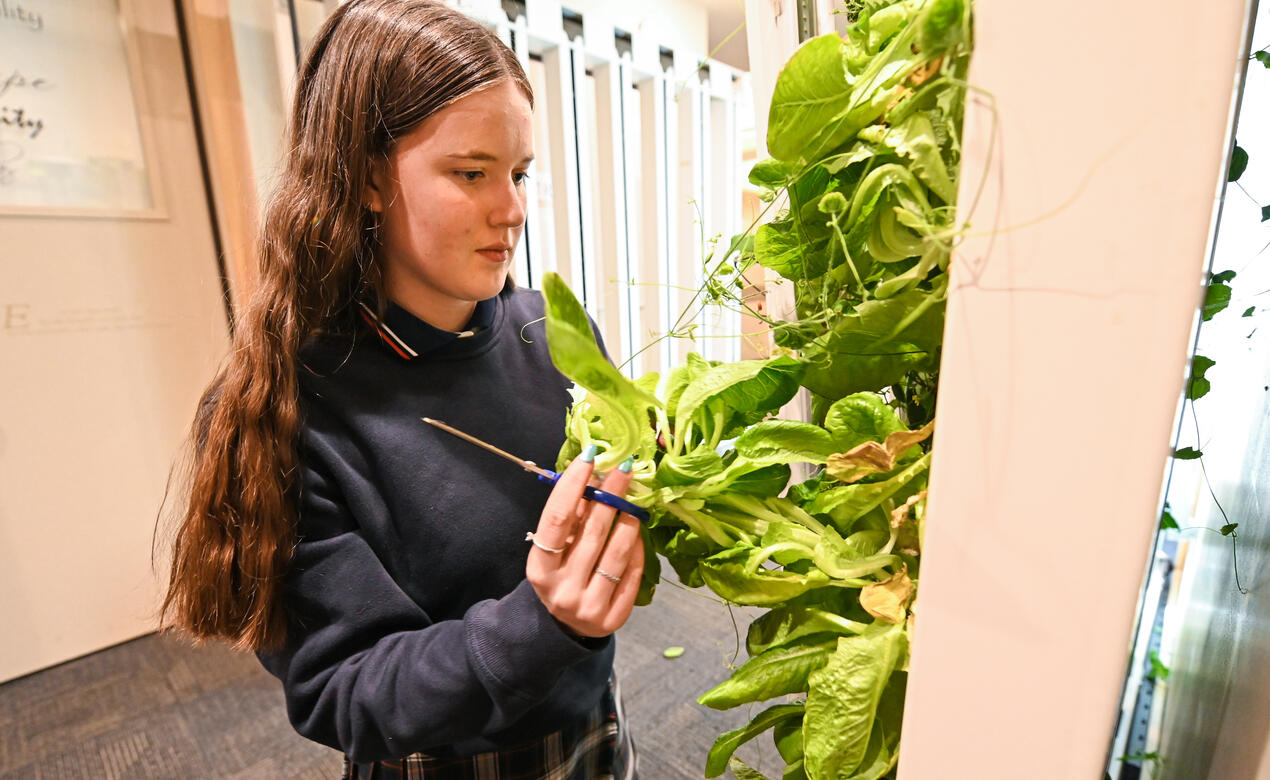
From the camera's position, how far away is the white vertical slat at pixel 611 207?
7.26 feet

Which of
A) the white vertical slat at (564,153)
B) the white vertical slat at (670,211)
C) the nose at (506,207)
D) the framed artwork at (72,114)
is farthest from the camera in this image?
the white vertical slat at (670,211)

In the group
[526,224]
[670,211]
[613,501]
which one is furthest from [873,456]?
[670,211]

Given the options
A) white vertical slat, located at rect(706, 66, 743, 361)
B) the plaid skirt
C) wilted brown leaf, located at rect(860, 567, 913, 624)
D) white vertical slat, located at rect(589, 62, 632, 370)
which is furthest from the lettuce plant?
white vertical slat, located at rect(706, 66, 743, 361)

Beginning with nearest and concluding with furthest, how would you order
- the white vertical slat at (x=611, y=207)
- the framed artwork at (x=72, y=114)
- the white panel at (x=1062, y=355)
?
the white panel at (x=1062, y=355) < the framed artwork at (x=72, y=114) < the white vertical slat at (x=611, y=207)

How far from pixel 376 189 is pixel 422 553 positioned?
346 millimetres

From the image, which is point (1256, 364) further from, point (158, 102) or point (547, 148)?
point (158, 102)

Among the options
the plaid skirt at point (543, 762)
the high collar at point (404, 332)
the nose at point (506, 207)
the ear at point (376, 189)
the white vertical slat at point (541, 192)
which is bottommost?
the plaid skirt at point (543, 762)

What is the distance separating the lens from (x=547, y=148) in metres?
2.04

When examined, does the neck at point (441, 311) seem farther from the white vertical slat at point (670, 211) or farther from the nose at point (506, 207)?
the white vertical slat at point (670, 211)

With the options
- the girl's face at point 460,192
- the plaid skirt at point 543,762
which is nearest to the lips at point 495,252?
the girl's face at point 460,192

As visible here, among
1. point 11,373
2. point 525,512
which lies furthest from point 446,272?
point 11,373

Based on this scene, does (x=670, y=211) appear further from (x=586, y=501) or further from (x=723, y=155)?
(x=586, y=501)

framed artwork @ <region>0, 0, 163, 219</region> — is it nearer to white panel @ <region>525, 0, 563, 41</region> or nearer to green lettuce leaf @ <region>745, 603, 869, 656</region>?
white panel @ <region>525, 0, 563, 41</region>

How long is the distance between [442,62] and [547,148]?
1627 mm
